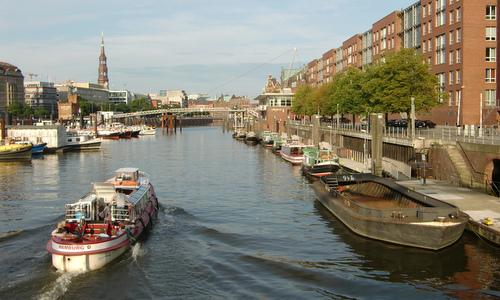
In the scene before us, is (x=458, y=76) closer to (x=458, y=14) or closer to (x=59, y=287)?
(x=458, y=14)

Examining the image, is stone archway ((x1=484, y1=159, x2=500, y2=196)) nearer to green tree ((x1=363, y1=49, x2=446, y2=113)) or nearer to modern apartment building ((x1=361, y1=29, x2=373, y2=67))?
green tree ((x1=363, y1=49, x2=446, y2=113))

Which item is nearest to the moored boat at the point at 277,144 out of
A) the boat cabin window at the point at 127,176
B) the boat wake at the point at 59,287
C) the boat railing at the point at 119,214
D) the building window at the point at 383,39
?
the building window at the point at 383,39

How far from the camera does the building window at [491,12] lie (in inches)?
3472

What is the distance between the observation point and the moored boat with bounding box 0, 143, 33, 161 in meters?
99.7

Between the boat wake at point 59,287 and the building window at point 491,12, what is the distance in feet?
254

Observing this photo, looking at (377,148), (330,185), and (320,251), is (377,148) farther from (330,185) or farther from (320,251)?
(320,251)

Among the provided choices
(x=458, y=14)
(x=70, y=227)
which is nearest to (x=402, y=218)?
(x=70, y=227)

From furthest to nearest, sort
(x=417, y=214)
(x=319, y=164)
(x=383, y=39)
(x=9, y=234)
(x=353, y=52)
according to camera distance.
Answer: (x=353, y=52)
(x=383, y=39)
(x=319, y=164)
(x=9, y=234)
(x=417, y=214)

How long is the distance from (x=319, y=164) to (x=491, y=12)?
4068 centimetres

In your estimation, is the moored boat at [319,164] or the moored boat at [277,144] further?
the moored boat at [277,144]

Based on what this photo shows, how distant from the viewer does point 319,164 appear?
224 ft

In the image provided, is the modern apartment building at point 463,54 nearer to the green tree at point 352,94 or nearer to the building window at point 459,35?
the building window at point 459,35

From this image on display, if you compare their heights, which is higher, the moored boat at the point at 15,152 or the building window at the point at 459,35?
the building window at the point at 459,35

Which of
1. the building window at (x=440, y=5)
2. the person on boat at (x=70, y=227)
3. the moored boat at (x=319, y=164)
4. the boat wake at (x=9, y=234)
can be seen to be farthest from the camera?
the building window at (x=440, y=5)
